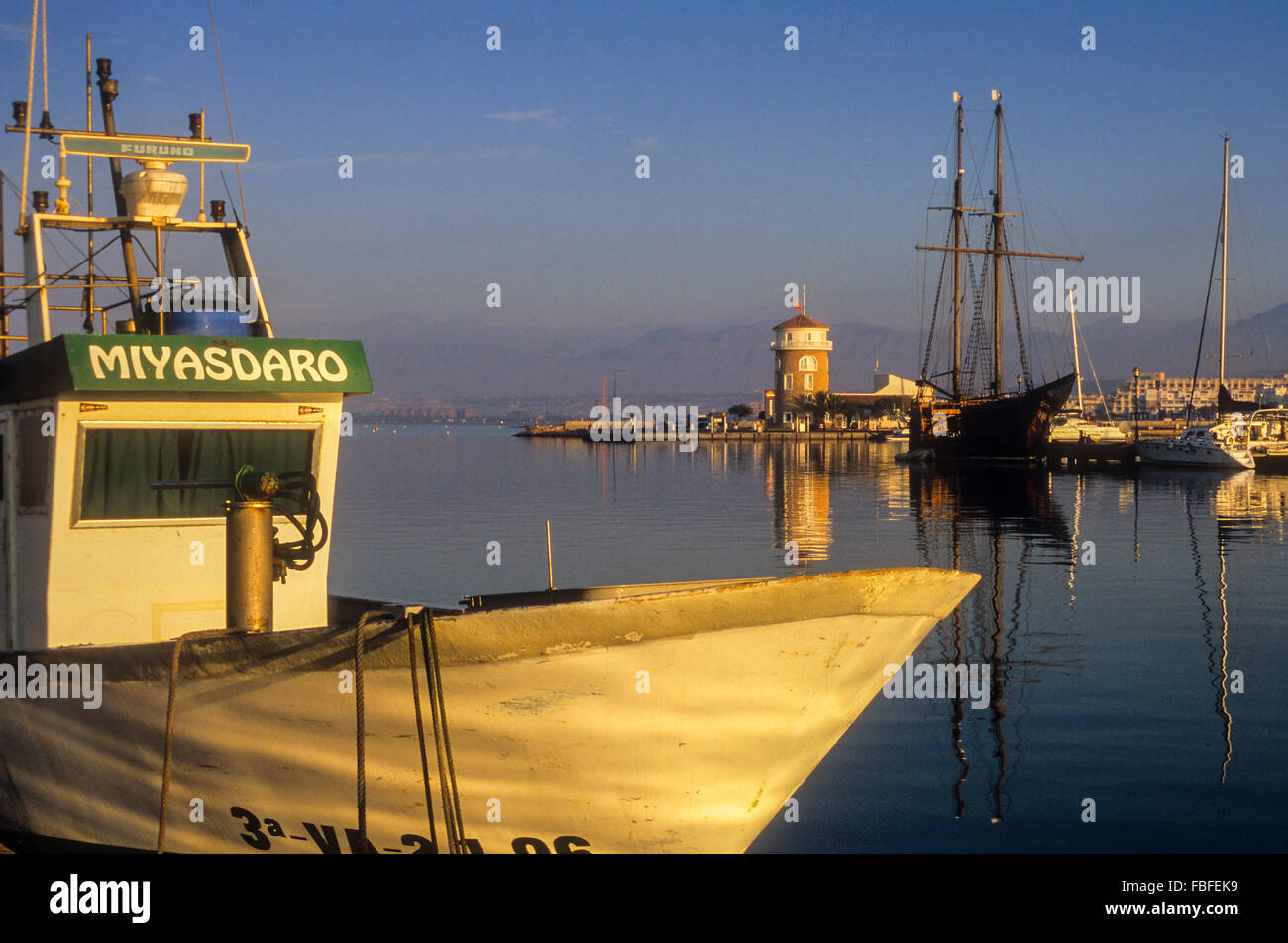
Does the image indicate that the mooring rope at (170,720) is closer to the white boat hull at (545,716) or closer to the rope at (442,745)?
the white boat hull at (545,716)

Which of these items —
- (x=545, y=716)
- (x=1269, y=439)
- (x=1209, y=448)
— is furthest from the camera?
(x=1269, y=439)

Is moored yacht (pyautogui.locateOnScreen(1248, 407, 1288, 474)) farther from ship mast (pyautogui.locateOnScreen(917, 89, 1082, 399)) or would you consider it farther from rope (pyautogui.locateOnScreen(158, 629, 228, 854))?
rope (pyautogui.locateOnScreen(158, 629, 228, 854))

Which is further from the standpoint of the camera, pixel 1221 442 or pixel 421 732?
pixel 1221 442

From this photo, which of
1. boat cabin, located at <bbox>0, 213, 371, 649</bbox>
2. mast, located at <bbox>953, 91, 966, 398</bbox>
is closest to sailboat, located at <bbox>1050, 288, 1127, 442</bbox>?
mast, located at <bbox>953, 91, 966, 398</bbox>

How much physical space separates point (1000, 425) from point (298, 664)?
91600 mm

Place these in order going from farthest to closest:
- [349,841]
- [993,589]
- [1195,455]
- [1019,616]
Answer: [1195,455]
[993,589]
[1019,616]
[349,841]

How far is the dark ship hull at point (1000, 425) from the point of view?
90688mm

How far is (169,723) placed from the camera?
7.86 meters

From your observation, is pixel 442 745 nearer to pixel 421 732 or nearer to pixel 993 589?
pixel 421 732

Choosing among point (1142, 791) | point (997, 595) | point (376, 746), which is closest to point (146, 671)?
point (376, 746)

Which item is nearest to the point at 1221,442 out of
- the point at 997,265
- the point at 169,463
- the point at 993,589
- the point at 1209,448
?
the point at 1209,448
